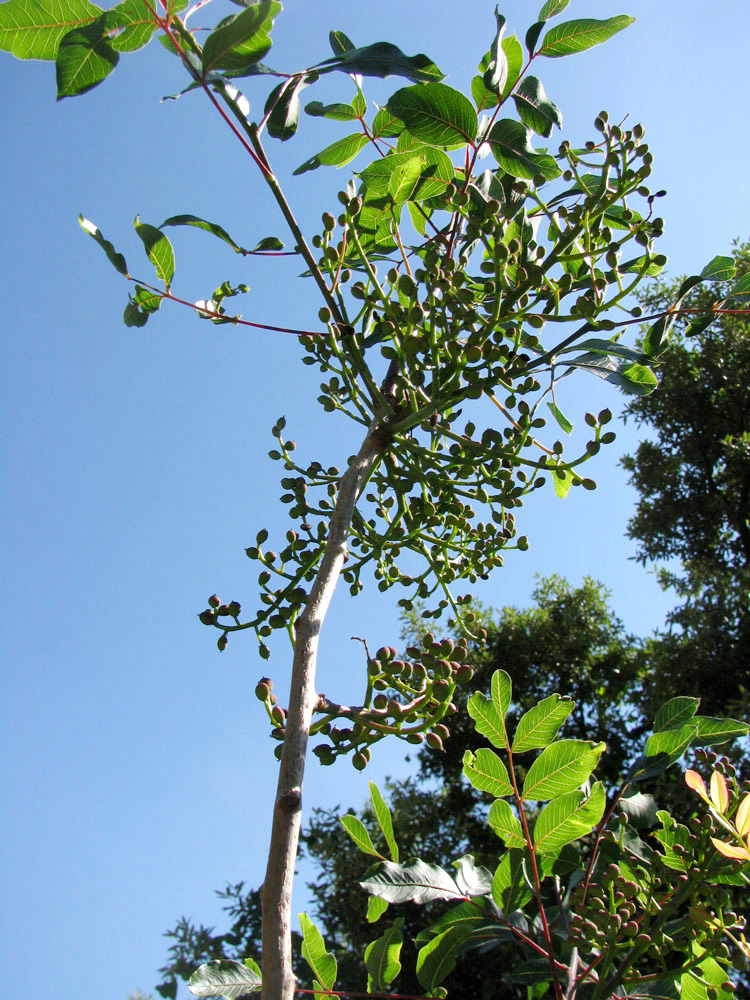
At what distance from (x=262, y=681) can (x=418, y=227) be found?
Answer: 1.01 meters

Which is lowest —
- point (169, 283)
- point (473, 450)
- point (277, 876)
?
point (277, 876)

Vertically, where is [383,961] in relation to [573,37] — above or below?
below

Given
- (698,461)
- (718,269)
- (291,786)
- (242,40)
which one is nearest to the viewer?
(291,786)

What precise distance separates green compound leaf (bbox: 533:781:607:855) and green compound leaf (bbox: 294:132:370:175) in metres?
1.20

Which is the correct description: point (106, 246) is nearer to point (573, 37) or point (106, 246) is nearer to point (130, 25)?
point (130, 25)

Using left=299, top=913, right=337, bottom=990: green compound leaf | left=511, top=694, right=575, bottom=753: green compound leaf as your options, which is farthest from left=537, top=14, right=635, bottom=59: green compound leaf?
left=299, top=913, right=337, bottom=990: green compound leaf

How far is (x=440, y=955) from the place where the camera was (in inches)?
44.0

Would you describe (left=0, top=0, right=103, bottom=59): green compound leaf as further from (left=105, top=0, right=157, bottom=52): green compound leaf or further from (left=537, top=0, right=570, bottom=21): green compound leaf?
(left=537, top=0, right=570, bottom=21): green compound leaf

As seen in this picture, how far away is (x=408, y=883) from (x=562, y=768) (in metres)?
0.33

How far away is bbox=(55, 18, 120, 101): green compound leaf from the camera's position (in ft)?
3.05

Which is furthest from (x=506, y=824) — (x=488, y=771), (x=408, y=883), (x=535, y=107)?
(x=535, y=107)

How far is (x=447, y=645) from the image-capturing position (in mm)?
1015

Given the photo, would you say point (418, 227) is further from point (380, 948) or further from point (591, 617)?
point (591, 617)

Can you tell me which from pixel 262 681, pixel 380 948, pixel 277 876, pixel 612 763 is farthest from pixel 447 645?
pixel 612 763
